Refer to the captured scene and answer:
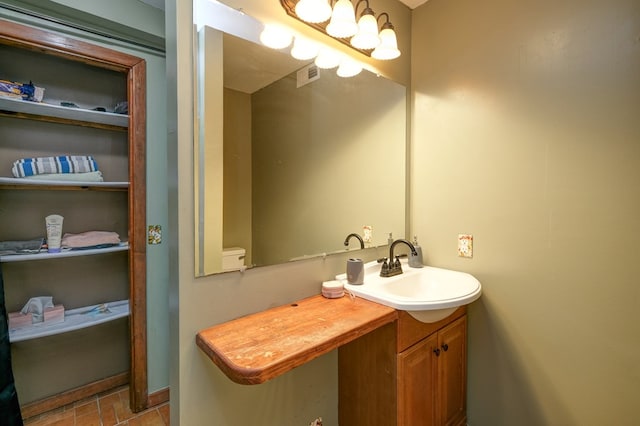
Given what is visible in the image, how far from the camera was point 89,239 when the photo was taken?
175cm

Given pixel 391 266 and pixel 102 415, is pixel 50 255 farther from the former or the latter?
pixel 391 266

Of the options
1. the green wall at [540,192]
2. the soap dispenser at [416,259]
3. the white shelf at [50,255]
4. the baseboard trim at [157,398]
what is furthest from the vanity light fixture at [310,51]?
the baseboard trim at [157,398]

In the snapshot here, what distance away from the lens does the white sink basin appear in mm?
1131

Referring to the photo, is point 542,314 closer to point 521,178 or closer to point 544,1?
point 521,178

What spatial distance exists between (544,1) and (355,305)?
1.66 meters

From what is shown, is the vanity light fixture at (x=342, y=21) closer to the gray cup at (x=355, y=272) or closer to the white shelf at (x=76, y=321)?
the gray cup at (x=355, y=272)

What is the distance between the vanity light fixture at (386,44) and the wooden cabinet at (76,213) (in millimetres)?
1476

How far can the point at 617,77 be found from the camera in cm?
113

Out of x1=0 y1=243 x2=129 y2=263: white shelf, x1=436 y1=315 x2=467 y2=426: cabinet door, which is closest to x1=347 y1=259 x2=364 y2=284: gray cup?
x1=436 y1=315 x2=467 y2=426: cabinet door

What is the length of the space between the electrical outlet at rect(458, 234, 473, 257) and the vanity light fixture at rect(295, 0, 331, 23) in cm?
135

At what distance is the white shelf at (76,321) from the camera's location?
1534mm

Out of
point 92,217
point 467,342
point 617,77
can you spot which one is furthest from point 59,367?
point 617,77

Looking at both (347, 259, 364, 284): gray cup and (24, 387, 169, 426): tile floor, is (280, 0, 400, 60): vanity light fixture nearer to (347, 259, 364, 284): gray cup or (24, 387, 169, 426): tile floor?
(347, 259, 364, 284): gray cup

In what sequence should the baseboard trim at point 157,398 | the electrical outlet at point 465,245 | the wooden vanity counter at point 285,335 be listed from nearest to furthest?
the wooden vanity counter at point 285,335, the electrical outlet at point 465,245, the baseboard trim at point 157,398
